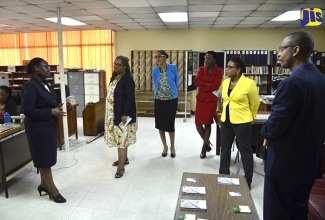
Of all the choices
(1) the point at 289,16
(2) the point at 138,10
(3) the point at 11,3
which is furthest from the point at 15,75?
(1) the point at 289,16

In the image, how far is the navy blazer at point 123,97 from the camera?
10.4 ft

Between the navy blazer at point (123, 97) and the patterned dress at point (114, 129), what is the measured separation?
0.23 feet

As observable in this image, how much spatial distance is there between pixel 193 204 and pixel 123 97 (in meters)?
1.76

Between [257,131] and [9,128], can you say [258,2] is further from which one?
[9,128]

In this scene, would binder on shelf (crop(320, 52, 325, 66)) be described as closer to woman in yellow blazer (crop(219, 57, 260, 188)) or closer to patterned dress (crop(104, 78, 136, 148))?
woman in yellow blazer (crop(219, 57, 260, 188))

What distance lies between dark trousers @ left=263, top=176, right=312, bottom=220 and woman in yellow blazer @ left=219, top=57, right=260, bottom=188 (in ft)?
3.92

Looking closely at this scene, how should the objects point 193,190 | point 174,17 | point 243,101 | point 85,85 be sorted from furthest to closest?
point 85,85, point 174,17, point 243,101, point 193,190

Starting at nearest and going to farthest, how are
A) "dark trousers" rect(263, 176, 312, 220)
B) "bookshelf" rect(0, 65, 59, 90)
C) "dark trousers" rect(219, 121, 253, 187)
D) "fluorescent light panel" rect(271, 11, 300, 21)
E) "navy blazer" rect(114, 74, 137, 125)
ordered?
"dark trousers" rect(263, 176, 312, 220) → "dark trousers" rect(219, 121, 253, 187) → "navy blazer" rect(114, 74, 137, 125) → "fluorescent light panel" rect(271, 11, 300, 21) → "bookshelf" rect(0, 65, 59, 90)

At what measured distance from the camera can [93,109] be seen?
529cm

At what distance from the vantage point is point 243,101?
2.71 meters

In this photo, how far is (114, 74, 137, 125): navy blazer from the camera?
10.4ft

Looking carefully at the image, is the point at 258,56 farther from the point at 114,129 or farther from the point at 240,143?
the point at 114,129

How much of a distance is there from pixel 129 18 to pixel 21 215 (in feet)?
16.2

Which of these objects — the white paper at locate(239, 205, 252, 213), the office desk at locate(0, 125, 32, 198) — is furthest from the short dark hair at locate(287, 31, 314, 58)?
the office desk at locate(0, 125, 32, 198)
